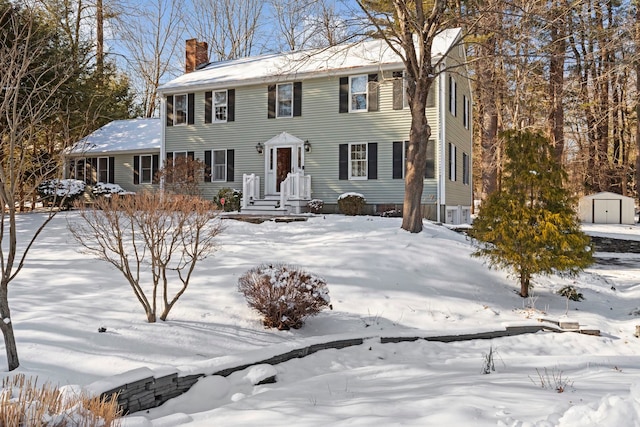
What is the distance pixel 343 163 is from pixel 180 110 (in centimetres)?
767

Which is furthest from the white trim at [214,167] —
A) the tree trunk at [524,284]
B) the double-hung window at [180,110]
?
the tree trunk at [524,284]

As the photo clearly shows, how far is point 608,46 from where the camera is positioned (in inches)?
568

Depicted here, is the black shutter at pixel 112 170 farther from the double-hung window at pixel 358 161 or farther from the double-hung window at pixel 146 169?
the double-hung window at pixel 358 161

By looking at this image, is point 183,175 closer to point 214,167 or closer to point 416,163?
point 214,167

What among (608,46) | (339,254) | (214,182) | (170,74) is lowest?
(339,254)

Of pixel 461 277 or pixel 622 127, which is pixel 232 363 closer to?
pixel 461 277

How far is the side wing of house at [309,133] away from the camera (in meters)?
16.3

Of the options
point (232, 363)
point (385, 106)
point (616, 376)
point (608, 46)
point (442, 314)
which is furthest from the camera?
point (385, 106)

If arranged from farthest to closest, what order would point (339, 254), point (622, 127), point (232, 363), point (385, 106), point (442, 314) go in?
point (622, 127)
point (385, 106)
point (339, 254)
point (442, 314)
point (232, 363)

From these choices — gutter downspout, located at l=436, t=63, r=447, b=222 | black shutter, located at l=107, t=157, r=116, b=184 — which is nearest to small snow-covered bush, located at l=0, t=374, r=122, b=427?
gutter downspout, located at l=436, t=63, r=447, b=222

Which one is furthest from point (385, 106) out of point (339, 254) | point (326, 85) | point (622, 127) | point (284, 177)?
point (622, 127)

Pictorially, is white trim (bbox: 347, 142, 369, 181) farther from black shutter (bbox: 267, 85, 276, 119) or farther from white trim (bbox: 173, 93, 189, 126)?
white trim (bbox: 173, 93, 189, 126)

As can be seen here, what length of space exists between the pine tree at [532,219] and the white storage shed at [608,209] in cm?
1846

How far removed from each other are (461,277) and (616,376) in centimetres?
449
